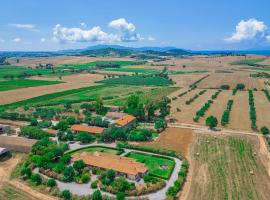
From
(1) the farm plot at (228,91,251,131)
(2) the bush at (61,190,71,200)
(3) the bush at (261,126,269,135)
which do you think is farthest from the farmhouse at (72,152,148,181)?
(1) the farm plot at (228,91,251,131)

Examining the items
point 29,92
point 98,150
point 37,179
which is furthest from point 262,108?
point 29,92

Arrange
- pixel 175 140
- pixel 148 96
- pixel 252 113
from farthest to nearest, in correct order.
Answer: pixel 148 96 < pixel 252 113 < pixel 175 140

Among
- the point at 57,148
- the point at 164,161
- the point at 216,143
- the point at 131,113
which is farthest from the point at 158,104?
the point at 57,148

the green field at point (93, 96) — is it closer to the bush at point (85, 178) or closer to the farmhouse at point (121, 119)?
the farmhouse at point (121, 119)

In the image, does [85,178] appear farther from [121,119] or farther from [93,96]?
[93,96]

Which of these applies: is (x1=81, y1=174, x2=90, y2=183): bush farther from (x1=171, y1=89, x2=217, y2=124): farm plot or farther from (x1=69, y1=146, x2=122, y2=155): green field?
(x1=171, y1=89, x2=217, y2=124): farm plot

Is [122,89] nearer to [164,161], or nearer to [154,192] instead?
[164,161]
